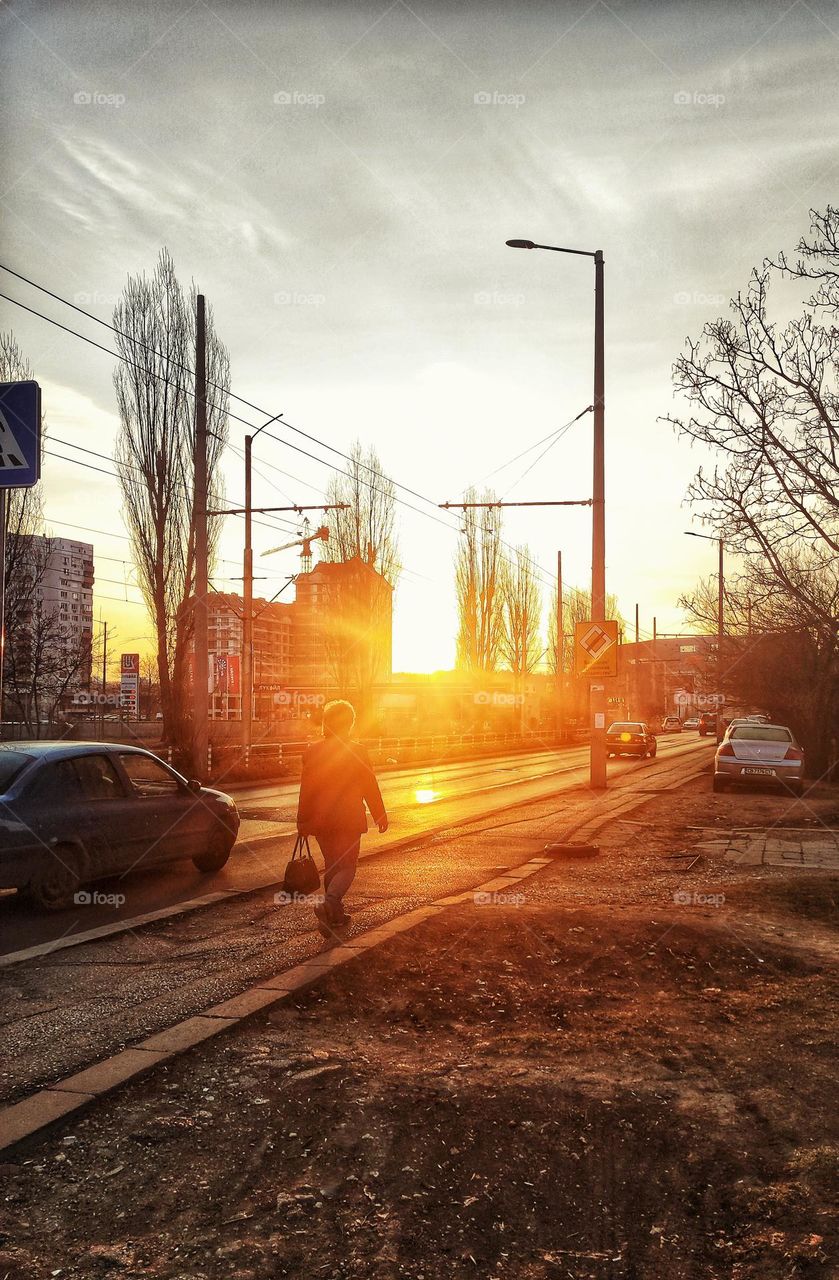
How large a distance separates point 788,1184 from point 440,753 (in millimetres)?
39967

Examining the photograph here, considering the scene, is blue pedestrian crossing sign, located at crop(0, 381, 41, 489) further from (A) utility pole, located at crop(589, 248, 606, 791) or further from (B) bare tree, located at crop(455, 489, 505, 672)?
(B) bare tree, located at crop(455, 489, 505, 672)

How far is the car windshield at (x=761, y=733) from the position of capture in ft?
73.9

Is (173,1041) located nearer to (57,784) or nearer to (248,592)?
(57,784)

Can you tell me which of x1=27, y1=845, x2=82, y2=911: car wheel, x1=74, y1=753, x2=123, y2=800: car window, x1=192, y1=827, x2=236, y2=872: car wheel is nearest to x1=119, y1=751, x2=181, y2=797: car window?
x1=74, y1=753, x2=123, y2=800: car window

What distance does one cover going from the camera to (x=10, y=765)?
27.9 feet

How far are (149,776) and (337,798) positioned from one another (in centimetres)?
309

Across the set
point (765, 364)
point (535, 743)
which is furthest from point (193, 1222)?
point (535, 743)

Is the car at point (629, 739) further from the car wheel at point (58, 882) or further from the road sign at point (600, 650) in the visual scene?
the car wheel at point (58, 882)

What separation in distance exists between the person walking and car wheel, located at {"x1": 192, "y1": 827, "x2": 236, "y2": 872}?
9.86 feet

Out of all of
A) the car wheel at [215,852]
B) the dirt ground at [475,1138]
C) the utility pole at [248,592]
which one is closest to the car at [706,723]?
the utility pole at [248,592]

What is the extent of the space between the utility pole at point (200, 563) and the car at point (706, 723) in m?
66.8

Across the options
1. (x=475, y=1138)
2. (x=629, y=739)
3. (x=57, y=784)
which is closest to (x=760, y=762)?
(x=57, y=784)

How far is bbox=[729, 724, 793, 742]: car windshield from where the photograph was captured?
22.5m

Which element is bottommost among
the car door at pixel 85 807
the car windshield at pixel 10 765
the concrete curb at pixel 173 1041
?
the concrete curb at pixel 173 1041
